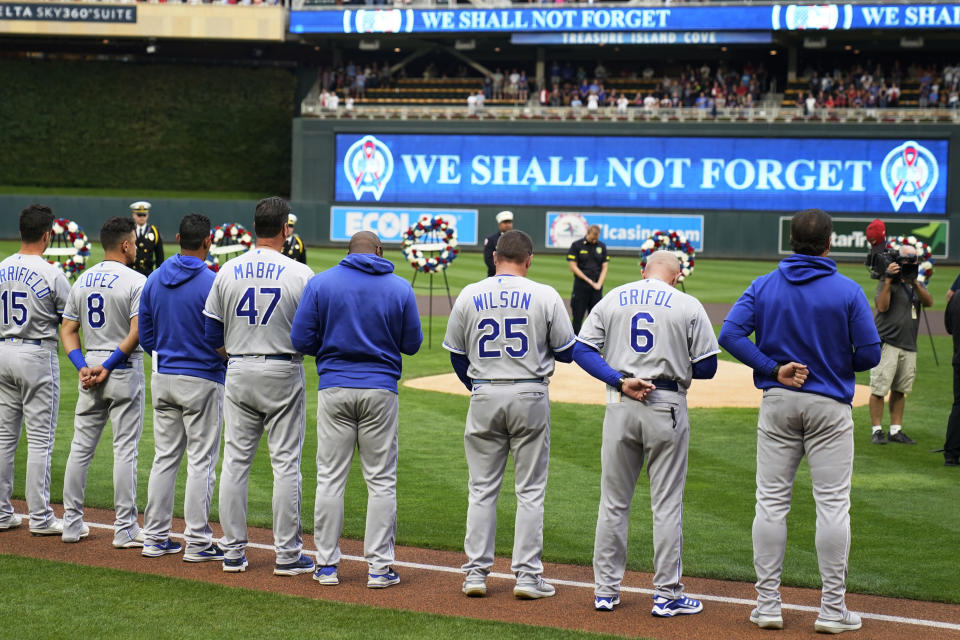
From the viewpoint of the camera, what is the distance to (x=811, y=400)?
6.01 m

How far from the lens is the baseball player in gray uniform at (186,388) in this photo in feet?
23.2

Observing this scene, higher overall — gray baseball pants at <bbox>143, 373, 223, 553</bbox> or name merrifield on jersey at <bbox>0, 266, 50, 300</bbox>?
name merrifield on jersey at <bbox>0, 266, 50, 300</bbox>

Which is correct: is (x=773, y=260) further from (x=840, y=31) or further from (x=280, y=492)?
(x=280, y=492)

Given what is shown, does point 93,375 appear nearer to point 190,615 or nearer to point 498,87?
point 190,615

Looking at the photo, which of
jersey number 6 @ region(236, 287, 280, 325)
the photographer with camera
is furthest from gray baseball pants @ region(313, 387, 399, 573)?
the photographer with camera

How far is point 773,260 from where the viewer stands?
1572 inches

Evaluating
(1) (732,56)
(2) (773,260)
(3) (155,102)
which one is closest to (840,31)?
(1) (732,56)

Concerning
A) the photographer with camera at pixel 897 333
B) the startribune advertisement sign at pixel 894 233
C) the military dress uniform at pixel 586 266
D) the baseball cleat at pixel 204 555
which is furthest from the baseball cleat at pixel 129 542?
the startribune advertisement sign at pixel 894 233

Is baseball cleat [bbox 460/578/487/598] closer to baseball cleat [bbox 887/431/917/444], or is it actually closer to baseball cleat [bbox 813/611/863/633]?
baseball cleat [bbox 813/611/863/633]

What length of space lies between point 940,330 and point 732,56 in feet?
87.4

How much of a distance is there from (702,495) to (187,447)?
4.19m

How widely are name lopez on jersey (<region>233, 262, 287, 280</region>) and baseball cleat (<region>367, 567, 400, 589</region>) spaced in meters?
1.83

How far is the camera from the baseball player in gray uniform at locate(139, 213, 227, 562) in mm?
7059

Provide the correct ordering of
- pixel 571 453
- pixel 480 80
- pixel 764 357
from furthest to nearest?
pixel 480 80 < pixel 571 453 < pixel 764 357
